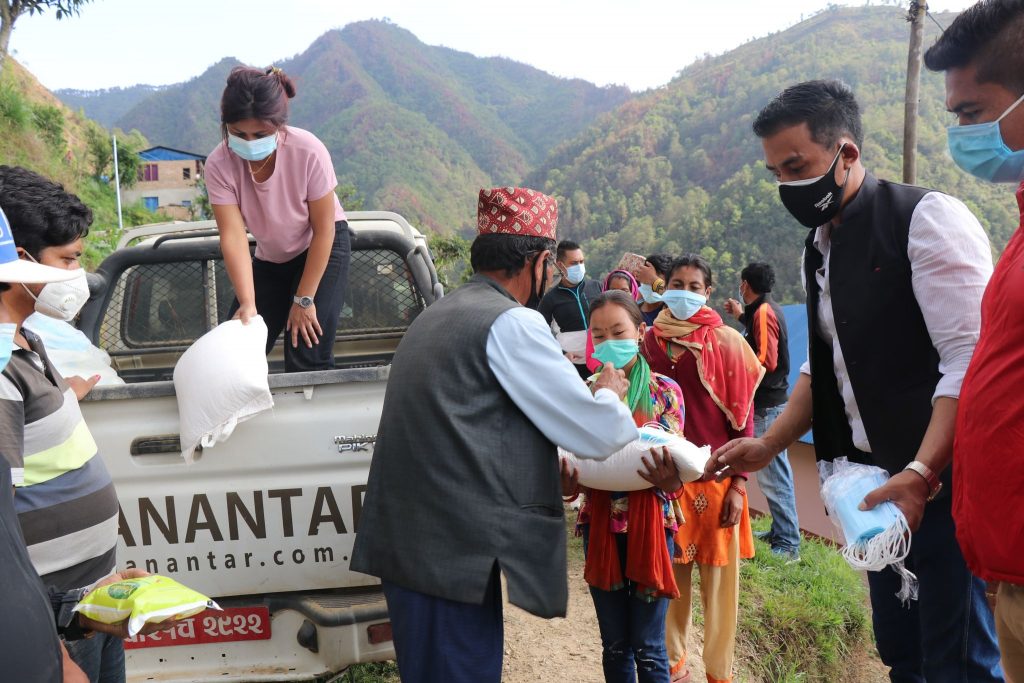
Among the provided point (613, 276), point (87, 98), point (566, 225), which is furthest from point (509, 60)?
point (613, 276)

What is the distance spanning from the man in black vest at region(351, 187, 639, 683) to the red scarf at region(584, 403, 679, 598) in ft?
2.02

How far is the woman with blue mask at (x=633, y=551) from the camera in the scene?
8.50 ft

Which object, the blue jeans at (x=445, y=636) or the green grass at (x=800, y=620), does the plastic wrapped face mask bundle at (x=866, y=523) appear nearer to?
the blue jeans at (x=445, y=636)

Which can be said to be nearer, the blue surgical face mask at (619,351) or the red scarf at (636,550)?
the red scarf at (636,550)

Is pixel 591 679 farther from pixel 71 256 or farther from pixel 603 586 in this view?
pixel 71 256

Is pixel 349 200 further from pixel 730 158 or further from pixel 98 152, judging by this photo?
pixel 730 158

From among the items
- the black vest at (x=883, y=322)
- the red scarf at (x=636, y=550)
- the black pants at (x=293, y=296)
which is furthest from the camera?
the black pants at (x=293, y=296)

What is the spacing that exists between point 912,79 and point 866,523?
355 inches

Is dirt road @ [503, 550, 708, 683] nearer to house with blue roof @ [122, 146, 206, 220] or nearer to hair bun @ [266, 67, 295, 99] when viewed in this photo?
hair bun @ [266, 67, 295, 99]

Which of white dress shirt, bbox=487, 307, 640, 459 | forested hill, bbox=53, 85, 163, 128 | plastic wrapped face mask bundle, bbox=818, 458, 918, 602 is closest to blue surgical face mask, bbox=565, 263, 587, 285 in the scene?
white dress shirt, bbox=487, 307, 640, 459

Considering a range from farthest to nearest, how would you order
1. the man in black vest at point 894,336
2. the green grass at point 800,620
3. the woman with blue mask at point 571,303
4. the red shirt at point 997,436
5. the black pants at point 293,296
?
the woman with blue mask at point 571,303 < the green grass at point 800,620 < the black pants at point 293,296 < the man in black vest at point 894,336 < the red shirt at point 997,436

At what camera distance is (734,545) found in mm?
3205

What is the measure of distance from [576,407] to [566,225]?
4075cm

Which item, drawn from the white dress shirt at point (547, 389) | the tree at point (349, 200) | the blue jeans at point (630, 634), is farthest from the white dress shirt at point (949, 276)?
the tree at point (349, 200)
